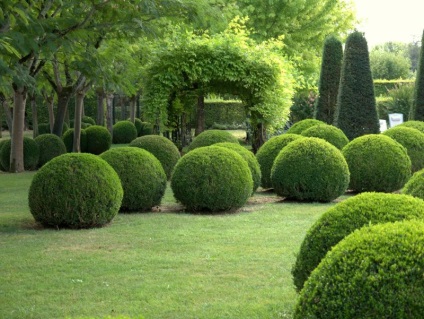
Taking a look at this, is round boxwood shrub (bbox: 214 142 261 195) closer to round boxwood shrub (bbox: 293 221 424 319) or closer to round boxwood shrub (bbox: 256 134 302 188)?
round boxwood shrub (bbox: 256 134 302 188)

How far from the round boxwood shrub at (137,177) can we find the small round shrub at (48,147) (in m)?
11.8

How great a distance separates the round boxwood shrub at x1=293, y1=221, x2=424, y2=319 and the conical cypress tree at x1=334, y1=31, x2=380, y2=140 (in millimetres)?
17361

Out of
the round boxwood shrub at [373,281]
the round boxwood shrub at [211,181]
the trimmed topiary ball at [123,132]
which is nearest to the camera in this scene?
the round boxwood shrub at [373,281]

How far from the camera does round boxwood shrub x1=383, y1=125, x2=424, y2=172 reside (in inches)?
672

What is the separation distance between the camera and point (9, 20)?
9.97m

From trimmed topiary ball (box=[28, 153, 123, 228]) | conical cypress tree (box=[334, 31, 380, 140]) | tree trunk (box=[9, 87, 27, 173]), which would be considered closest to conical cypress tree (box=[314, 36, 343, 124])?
conical cypress tree (box=[334, 31, 380, 140])

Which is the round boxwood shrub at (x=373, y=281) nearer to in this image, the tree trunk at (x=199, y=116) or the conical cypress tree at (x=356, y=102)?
the conical cypress tree at (x=356, y=102)

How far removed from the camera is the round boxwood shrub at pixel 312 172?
1400cm

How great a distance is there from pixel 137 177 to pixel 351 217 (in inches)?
308

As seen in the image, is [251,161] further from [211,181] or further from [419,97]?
[419,97]

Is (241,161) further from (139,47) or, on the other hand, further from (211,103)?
(211,103)

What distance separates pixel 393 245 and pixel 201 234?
6.77 metres

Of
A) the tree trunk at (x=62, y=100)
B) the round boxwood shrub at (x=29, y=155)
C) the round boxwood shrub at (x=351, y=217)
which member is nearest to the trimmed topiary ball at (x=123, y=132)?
the tree trunk at (x=62, y=100)

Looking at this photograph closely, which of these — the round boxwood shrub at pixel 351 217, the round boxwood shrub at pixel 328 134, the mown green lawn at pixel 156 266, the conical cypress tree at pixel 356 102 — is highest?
the conical cypress tree at pixel 356 102
